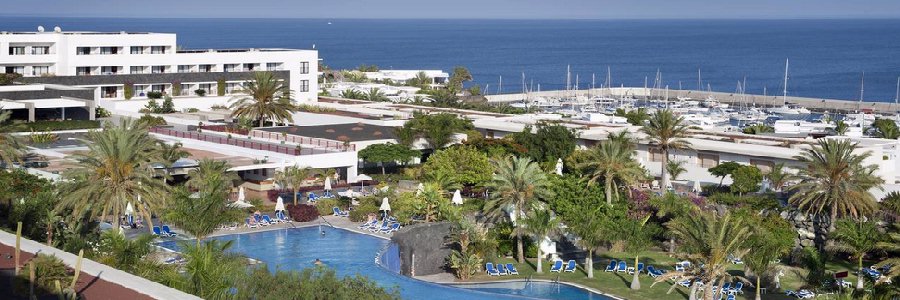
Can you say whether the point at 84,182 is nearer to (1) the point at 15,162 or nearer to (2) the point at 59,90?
(1) the point at 15,162

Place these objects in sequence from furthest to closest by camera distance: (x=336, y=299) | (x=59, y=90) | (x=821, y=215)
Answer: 1. (x=59, y=90)
2. (x=821, y=215)
3. (x=336, y=299)

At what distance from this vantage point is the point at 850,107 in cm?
12269

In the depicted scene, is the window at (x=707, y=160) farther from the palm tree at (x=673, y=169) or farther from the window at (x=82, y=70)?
the window at (x=82, y=70)

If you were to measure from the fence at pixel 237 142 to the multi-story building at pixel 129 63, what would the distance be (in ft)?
46.0

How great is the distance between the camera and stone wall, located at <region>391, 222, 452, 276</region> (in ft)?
128

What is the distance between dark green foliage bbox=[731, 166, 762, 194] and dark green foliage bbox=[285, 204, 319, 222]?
52.5 feet

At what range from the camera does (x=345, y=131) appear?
6406 cm

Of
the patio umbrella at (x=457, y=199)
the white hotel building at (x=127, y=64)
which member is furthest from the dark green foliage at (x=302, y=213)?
the white hotel building at (x=127, y=64)

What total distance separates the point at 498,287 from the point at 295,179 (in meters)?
14.3

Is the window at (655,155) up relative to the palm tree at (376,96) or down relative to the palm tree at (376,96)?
down

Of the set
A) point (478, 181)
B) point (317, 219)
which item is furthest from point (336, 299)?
point (478, 181)

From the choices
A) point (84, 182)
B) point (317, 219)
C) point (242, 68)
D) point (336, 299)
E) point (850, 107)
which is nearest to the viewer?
point (336, 299)

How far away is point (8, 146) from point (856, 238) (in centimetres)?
2900

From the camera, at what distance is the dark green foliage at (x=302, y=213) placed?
46.7 m
